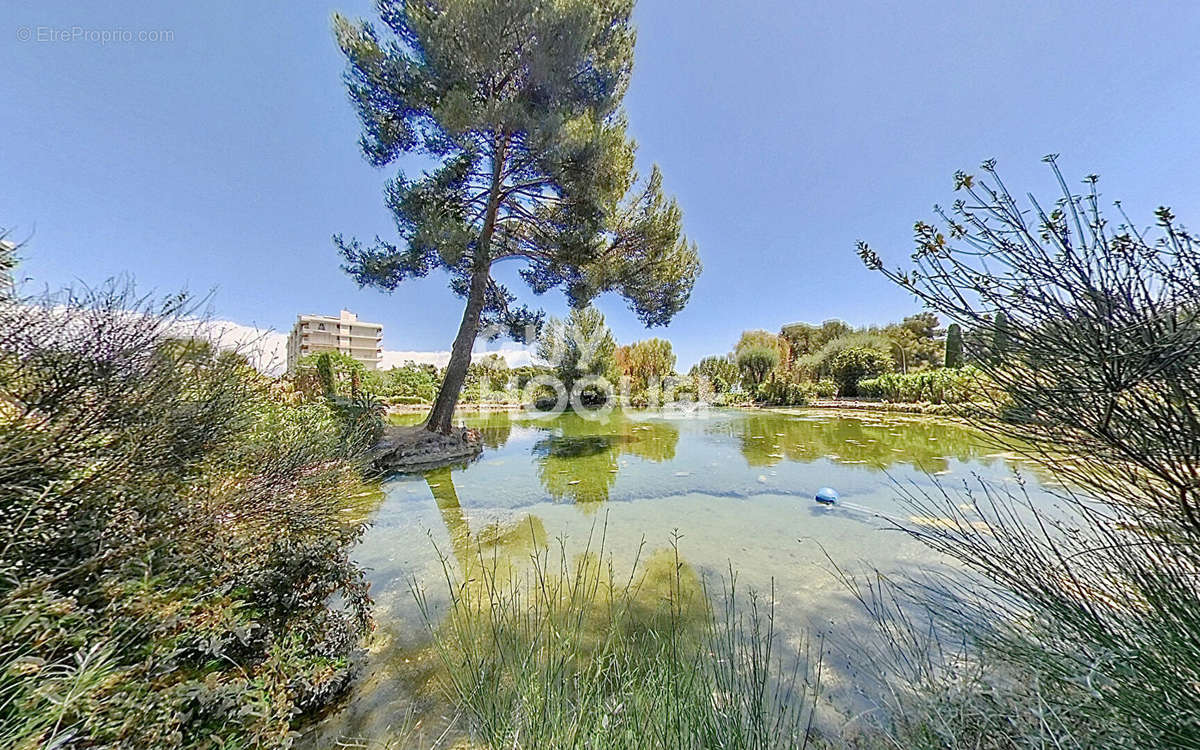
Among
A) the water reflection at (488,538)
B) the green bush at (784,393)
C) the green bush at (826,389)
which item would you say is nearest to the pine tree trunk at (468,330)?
the water reflection at (488,538)

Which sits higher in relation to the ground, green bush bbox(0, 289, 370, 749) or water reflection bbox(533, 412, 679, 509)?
green bush bbox(0, 289, 370, 749)

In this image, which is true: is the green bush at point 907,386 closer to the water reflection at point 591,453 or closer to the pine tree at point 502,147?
the water reflection at point 591,453

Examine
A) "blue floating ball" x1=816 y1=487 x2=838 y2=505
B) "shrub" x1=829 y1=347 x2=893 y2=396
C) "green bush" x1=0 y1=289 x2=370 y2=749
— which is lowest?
"blue floating ball" x1=816 y1=487 x2=838 y2=505

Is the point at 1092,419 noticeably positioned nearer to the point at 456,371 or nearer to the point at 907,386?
the point at 456,371

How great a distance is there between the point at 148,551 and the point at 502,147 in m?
8.86

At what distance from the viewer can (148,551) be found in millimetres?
1271

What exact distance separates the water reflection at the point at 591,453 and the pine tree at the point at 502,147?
3160mm

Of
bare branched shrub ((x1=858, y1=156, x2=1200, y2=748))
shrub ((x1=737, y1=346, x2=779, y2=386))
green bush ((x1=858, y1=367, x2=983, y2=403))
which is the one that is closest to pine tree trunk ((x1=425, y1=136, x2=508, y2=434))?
bare branched shrub ((x1=858, y1=156, x2=1200, y2=748))

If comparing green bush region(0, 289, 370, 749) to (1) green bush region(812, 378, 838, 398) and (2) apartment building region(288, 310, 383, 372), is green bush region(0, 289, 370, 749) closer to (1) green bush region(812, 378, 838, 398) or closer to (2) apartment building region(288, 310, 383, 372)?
(1) green bush region(812, 378, 838, 398)

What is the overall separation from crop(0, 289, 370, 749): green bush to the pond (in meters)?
0.36

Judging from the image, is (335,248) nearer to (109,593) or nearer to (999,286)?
(109,593)

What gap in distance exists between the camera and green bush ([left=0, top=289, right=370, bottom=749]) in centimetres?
94

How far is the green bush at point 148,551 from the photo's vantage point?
938 mm

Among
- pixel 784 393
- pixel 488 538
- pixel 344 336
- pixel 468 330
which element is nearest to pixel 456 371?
pixel 468 330
